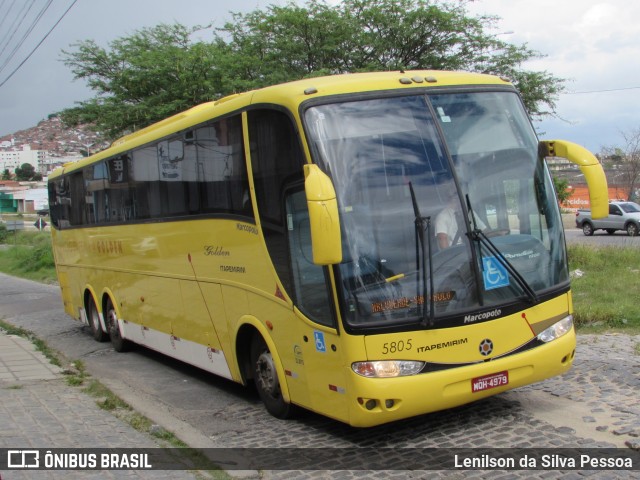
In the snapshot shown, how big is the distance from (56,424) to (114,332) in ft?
18.4

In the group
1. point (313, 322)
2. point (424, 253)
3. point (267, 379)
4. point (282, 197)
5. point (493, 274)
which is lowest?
point (267, 379)

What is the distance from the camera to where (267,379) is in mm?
7113

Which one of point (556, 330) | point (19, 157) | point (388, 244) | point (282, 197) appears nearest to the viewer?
point (388, 244)

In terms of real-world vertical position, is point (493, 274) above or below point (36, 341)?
above

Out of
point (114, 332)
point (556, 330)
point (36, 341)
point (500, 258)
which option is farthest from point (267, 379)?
point (36, 341)

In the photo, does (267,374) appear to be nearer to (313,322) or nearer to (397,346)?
(313,322)

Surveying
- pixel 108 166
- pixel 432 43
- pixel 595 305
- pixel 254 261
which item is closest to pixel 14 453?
pixel 254 261

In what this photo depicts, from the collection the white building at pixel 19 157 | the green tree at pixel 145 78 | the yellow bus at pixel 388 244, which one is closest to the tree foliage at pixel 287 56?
the green tree at pixel 145 78

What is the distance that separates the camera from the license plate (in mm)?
5754

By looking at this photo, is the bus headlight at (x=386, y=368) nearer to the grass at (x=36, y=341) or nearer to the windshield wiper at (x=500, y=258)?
the windshield wiper at (x=500, y=258)

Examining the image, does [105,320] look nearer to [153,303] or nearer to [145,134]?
[153,303]

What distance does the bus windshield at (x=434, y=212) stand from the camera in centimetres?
561

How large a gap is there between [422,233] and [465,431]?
72.8 inches

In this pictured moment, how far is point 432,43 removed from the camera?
23.7m
